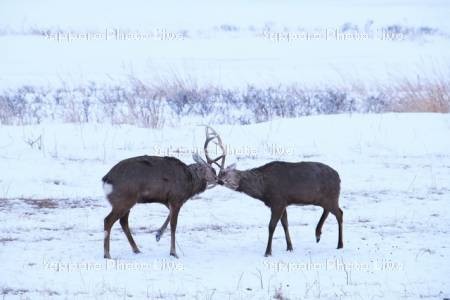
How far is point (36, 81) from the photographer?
1015 inches

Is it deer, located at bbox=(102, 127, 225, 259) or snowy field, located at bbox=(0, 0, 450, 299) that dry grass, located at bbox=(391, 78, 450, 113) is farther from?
deer, located at bbox=(102, 127, 225, 259)

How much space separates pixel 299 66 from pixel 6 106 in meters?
13.4

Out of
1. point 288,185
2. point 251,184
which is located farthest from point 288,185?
point 251,184

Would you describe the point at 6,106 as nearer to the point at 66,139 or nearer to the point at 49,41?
the point at 66,139

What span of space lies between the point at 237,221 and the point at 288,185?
1.55 metres

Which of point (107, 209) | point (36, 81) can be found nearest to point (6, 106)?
point (36, 81)

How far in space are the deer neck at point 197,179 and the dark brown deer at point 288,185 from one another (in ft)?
0.76

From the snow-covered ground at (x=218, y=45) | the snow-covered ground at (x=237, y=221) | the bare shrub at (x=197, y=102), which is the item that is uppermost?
the snow-covered ground at (x=218, y=45)

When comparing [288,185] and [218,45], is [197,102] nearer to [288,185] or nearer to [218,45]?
[288,185]

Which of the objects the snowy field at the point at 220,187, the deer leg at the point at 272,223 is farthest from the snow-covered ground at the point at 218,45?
the deer leg at the point at 272,223

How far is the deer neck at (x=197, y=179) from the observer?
10.5 metres

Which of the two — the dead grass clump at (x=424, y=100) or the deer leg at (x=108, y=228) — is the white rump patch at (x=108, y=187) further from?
the dead grass clump at (x=424, y=100)

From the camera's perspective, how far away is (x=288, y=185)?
10266 mm

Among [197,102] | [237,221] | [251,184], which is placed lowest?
[237,221]
